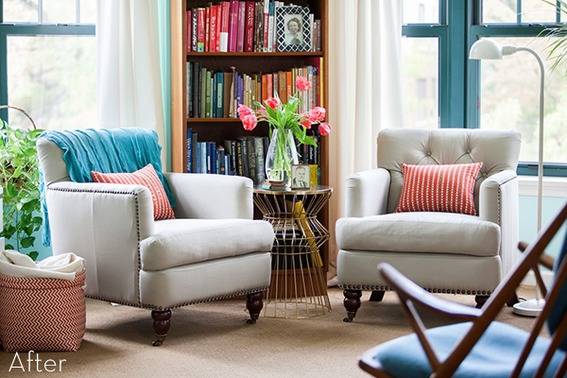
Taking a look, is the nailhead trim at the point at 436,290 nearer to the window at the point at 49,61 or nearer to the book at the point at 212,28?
the book at the point at 212,28

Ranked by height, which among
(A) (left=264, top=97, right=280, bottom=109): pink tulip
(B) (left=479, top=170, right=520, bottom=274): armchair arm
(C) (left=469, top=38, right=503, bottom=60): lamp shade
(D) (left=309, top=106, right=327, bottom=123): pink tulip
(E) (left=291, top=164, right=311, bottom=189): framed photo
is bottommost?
(B) (left=479, top=170, right=520, bottom=274): armchair arm

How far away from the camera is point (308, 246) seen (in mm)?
4816

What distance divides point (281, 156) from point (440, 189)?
0.77m

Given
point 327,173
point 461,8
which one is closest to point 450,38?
point 461,8

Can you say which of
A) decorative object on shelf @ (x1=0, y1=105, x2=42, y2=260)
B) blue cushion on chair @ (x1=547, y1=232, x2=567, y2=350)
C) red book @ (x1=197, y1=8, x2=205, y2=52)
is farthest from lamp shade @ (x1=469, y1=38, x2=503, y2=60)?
blue cushion on chair @ (x1=547, y1=232, x2=567, y2=350)

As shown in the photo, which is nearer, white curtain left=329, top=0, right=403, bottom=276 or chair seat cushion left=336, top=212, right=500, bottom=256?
chair seat cushion left=336, top=212, right=500, bottom=256

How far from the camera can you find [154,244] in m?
4.05

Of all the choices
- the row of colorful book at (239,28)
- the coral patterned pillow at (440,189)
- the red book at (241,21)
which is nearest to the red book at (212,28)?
the row of colorful book at (239,28)

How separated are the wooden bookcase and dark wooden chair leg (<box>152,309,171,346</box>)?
3.98 ft

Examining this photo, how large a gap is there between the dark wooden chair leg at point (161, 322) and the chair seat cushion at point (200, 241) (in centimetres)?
20

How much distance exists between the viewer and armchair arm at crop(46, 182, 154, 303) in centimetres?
414

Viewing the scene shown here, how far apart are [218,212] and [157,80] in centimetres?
101

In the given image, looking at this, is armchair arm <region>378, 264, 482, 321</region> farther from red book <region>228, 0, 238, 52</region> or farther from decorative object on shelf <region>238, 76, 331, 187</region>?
red book <region>228, 0, 238, 52</region>

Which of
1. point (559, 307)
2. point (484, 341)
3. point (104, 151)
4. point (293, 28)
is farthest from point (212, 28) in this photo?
point (559, 307)
